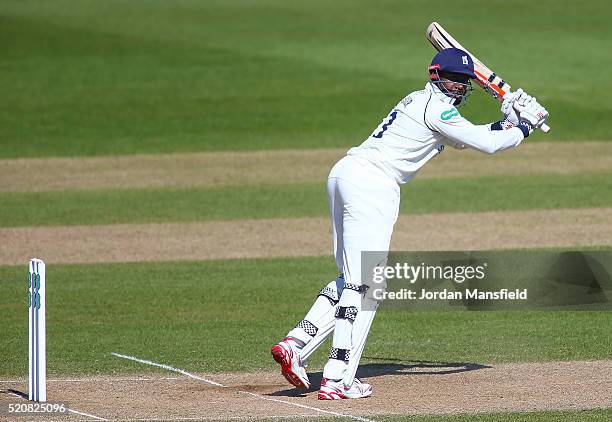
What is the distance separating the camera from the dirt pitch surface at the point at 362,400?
868 cm

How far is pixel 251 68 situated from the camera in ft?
104

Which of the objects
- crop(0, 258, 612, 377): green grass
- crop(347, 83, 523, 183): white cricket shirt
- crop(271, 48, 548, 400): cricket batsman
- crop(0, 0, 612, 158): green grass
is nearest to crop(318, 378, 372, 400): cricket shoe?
crop(271, 48, 548, 400): cricket batsman

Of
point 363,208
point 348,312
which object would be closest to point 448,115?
point 363,208

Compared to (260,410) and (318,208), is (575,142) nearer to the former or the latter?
(318,208)

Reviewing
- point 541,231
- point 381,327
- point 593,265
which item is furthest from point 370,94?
point 381,327

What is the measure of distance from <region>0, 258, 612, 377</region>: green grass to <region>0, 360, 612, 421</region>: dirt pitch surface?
0.35m

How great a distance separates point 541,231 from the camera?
1628 centimetres

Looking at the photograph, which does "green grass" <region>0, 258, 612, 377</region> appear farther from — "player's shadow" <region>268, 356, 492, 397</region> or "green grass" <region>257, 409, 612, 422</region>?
"green grass" <region>257, 409, 612, 422</region>

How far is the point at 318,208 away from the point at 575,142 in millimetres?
7203

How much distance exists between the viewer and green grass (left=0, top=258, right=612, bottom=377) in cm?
1064

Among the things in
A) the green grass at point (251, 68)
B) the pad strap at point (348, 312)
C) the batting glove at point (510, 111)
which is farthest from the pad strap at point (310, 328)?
the green grass at point (251, 68)

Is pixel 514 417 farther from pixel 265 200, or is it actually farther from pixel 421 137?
pixel 265 200

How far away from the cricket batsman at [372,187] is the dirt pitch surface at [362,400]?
305 millimetres

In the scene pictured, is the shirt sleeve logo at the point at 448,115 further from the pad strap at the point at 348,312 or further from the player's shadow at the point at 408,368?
the player's shadow at the point at 408,368
